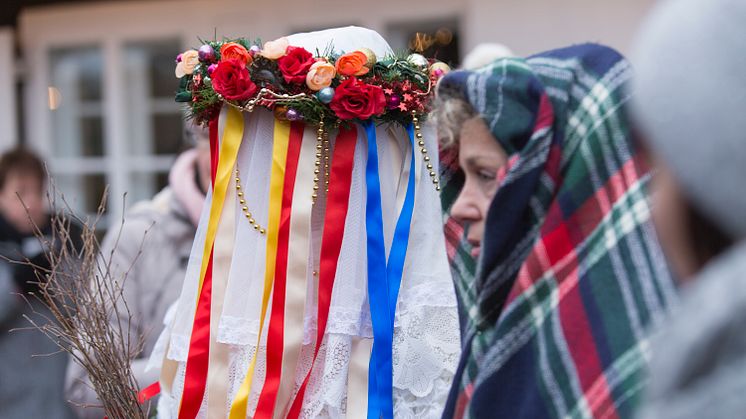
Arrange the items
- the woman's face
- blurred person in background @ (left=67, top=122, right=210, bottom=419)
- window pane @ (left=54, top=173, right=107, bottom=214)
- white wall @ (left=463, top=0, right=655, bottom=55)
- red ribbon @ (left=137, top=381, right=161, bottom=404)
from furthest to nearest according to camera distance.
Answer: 1. window pane @ (left=54, top=173, right=107, bottom=214)
2. white wall @ (left=463, top=0, right=655, bottom=55)
3. blurred person in background @ (left=67, top=122, right=210, bottom=419)
4. red ribbon @ (left=137, top=381, right=161, bottom=404)
5. the woman's face

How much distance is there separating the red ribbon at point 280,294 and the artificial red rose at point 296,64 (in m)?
0.11

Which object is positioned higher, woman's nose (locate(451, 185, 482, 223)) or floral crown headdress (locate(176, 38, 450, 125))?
Answer: floral crown headdress (locate(176, 38, 450, 125))

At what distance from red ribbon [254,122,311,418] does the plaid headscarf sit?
63 centimetres

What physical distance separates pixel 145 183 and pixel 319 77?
428 cm

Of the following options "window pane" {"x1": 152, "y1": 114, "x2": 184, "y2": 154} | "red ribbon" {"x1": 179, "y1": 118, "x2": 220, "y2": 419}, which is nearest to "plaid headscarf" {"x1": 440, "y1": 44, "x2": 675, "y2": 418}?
"red ribbon" {"x1": 179, "y1": 118, "x2": 220, "y2": 419}

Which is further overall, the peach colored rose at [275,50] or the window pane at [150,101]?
the window pane at [150,101]

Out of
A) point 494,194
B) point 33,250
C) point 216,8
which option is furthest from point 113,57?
point 494,194

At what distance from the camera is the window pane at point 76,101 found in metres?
6.11

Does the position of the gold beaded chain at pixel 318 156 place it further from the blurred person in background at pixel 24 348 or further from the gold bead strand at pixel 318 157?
the blurred person in background at pixel 24 348

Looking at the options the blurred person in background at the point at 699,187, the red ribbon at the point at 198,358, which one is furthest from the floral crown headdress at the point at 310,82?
the blurred person in background at the point at 699,187

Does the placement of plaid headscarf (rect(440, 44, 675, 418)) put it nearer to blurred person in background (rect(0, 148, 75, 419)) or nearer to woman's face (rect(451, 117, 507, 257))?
woman's face (rect(451, 117, 507, 257))

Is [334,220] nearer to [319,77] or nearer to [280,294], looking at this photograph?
[280,294]

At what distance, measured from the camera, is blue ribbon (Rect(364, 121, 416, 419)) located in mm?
2035

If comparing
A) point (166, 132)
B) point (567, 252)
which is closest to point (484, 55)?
point (567, 252)
